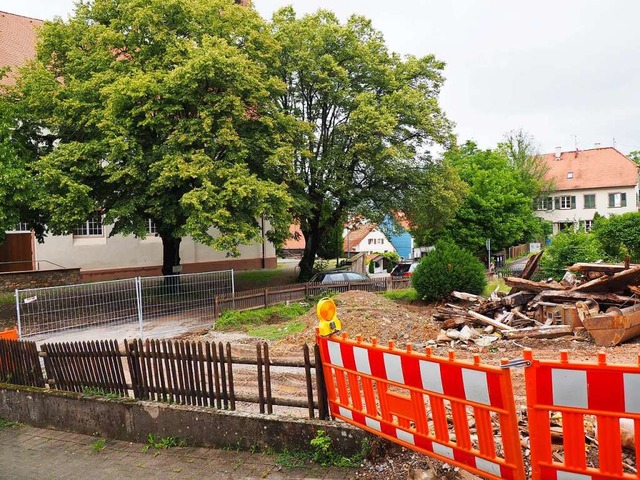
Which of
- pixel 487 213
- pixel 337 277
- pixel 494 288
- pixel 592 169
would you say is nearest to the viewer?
pixel 494 288

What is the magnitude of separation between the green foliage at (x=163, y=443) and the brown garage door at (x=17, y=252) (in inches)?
941

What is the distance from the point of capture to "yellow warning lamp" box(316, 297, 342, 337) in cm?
493

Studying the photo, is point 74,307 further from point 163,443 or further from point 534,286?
point 534,286

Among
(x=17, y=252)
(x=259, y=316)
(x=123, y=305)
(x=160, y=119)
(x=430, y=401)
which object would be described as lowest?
(x=259, y=316)

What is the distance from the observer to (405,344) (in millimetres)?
11516

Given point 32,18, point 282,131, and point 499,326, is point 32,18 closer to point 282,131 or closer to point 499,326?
point 282,131

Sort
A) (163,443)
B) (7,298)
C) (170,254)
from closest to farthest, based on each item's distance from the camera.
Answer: (163,443)
(7,298)
(170,254)

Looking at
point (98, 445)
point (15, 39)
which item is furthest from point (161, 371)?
point (15, 39)

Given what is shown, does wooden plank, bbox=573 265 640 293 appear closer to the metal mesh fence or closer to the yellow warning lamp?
the yellow warning lamp

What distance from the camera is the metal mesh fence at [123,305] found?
43.1 feet

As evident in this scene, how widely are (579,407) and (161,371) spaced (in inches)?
195

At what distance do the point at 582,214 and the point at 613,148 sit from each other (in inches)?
355

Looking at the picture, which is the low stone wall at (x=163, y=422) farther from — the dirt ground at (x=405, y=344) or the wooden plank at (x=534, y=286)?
the wooden plank at (x=534, y=286)

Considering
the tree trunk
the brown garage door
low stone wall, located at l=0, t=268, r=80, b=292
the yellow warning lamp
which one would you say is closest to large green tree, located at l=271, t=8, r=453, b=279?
the tree trunk
